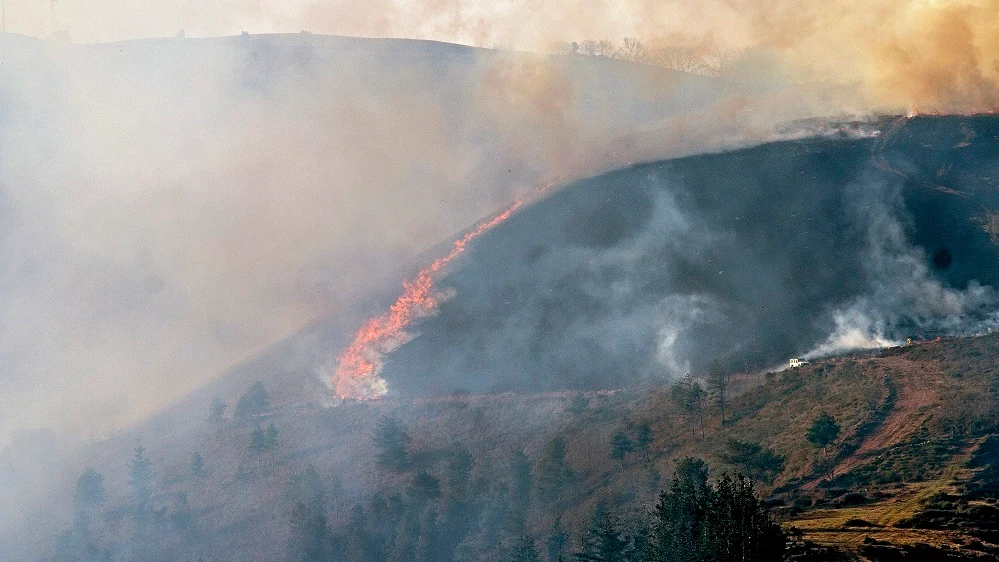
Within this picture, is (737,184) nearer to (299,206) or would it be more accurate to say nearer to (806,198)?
(806,198)

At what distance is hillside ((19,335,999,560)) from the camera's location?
8444 cm

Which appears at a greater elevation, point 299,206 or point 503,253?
point 299,206

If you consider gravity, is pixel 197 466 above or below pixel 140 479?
above

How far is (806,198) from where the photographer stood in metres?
155

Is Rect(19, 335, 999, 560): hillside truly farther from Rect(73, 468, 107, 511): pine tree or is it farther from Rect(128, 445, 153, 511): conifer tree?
Rect(73, 468, 107, 511): pine tree

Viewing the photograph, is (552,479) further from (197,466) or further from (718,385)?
(197,466)

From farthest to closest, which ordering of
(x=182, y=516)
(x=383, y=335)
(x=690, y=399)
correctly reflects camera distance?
(x=383, y=335) → (x=182, y=516) → (x=690, y=399)

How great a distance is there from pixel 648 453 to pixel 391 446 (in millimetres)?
30855

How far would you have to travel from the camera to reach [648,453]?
107750mm

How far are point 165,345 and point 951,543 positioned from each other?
136 m

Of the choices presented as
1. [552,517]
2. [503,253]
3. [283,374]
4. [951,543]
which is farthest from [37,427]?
[951,543]

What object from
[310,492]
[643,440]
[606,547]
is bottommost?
[606,547]

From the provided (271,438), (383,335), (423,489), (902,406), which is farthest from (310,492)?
(902,406)

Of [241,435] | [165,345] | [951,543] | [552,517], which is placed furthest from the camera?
[165,345]
